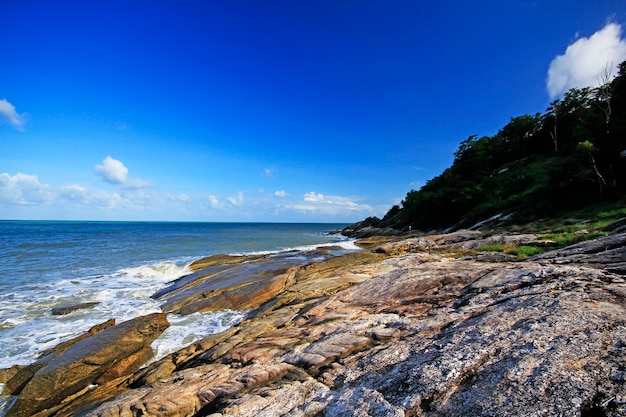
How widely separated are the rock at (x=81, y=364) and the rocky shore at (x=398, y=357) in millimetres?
41

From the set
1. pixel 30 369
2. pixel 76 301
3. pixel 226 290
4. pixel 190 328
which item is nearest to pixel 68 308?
pixel 76 301

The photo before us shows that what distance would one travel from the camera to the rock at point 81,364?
855 centimetres

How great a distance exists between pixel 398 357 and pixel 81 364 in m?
11.1

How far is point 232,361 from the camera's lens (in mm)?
8211

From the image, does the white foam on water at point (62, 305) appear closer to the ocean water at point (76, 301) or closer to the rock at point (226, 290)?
the ocean water at point (76, 301)

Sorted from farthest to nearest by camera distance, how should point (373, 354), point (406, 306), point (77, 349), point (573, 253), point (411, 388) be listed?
point (573, 253), point (77, 349), point (406, 306), point (373, 354), point (411, 388)

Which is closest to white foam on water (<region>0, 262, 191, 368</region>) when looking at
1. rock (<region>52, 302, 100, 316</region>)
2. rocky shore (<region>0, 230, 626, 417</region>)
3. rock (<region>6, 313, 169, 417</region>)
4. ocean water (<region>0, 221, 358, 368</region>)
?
ocean water (<region>0, 221, 358, 368</region>)

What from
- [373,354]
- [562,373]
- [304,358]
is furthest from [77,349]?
[562,373]

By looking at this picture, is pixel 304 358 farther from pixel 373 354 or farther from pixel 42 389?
pixel 42 389

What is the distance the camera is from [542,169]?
46250 mm

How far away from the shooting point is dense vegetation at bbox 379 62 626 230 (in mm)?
28922

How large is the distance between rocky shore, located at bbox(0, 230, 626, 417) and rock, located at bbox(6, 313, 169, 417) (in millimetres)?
41

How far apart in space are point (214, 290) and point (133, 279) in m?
12.0

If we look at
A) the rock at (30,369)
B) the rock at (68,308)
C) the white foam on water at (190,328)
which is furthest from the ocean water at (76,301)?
the rock at (30,369)
